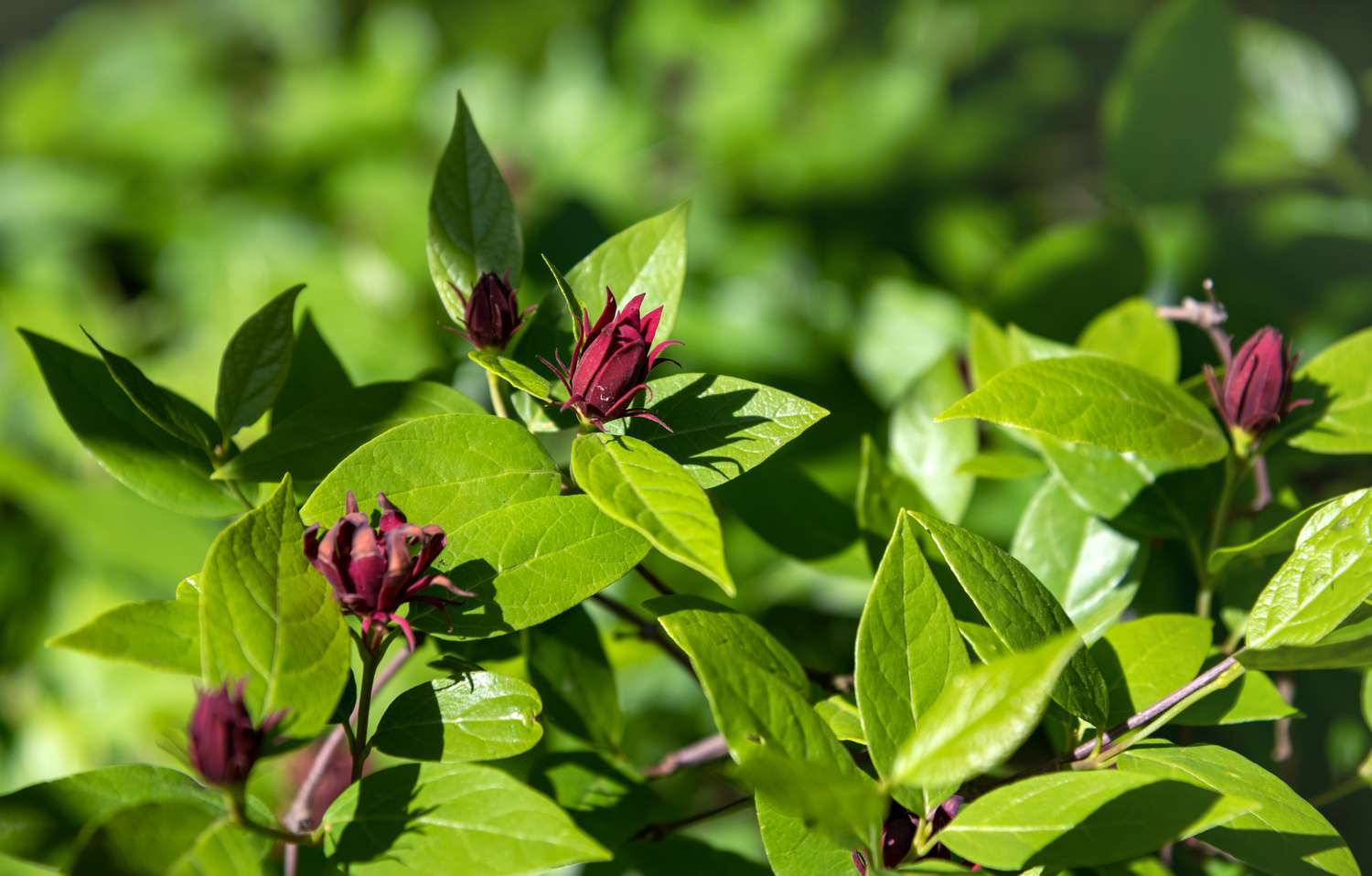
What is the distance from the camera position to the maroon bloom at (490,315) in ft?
2.25

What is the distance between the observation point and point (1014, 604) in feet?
1.95

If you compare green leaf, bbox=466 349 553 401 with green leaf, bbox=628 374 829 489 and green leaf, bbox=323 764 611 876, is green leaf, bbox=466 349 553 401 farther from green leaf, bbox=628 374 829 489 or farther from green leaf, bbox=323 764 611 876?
green leaf, bbox=323 764 611 876

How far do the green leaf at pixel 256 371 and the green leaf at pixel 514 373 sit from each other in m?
0.17

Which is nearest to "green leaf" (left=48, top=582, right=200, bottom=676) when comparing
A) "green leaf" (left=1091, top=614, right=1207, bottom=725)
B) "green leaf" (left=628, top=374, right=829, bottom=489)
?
"green leaf" (left=628, top=374, right=829, bottom=489)

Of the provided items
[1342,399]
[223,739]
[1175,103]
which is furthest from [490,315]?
[1175,103]

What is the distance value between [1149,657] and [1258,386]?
200 mm

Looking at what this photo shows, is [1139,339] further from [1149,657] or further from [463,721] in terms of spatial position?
[463,721]

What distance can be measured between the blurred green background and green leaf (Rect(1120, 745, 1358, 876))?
0.33 m

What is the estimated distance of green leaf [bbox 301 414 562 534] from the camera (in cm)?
60

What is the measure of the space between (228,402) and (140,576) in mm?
988

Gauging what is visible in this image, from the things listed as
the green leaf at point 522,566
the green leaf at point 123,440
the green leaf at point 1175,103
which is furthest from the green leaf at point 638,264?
the green leaf at point 1175,103

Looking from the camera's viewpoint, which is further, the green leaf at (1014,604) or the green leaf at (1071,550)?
the green leaf at (1071,550)

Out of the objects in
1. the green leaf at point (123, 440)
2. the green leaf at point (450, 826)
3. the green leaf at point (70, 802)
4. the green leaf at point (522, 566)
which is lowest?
the green leaf at point (450, 826)

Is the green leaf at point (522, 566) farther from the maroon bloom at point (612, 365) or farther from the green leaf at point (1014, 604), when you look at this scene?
the green leaf at point (1014, 604)
